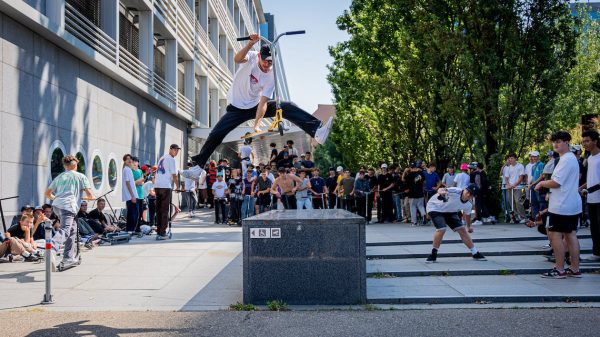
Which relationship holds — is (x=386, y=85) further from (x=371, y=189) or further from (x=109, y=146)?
(x=109, y=146)

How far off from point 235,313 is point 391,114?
819 inches

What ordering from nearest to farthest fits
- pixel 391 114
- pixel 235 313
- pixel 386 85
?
1. pixel 235 313
2. pixel 386 85
3. pixel 391 114

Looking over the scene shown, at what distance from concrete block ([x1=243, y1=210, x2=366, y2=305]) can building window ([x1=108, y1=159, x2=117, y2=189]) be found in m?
12.4

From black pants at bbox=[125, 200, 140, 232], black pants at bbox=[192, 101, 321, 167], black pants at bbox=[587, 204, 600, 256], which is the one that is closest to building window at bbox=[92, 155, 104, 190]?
black pants at bbox=[125, 200, 140, 232]

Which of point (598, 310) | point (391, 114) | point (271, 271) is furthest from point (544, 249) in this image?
point (391, 114)

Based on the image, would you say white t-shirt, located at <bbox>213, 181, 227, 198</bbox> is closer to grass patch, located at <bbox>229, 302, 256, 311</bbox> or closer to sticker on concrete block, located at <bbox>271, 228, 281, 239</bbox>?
sticker on concrete block, located at <bbox>271, 228, 281, 239</bbox>

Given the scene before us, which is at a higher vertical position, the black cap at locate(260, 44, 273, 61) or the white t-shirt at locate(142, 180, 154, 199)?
the black cap at locate(260, 44, 273, 61)

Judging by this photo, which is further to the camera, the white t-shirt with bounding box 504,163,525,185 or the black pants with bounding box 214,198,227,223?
the black pants with bounding box 214,198,227,223

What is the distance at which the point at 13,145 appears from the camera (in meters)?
12.3

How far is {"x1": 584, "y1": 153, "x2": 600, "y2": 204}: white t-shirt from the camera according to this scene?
9.13 m

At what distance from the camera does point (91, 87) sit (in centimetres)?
1678

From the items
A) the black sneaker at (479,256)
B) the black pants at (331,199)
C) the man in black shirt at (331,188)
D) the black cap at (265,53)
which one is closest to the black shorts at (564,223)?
the black sneaker at (479,256)

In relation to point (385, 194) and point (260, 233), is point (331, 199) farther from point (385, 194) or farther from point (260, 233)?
point (260, 233)

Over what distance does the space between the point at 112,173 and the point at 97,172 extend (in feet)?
4.67
